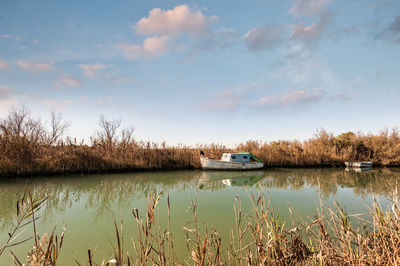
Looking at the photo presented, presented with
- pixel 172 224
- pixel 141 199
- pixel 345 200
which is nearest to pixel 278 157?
pixel 345 200

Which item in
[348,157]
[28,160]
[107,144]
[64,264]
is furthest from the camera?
[348,157]

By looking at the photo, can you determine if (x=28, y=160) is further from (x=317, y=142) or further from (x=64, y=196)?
(x=317, y=142)

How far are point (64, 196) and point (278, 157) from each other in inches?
620

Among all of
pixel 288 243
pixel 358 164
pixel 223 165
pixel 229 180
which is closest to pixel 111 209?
pixel 288 243

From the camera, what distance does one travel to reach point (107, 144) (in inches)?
618

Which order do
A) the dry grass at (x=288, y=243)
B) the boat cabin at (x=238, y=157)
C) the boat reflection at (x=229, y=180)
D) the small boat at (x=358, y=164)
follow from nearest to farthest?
the dry grass at (x=288, y=243)
the boat reflection at (x=229, y=180)
the boat cabin at (x=238, y=157)
the small boat at (x=358, y=164)

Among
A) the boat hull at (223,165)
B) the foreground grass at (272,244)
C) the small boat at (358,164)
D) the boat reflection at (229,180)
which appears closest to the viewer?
the foreground grass at (272,244)

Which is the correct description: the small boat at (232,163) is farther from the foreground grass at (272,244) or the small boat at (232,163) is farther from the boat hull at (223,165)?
the foreground grass at (272,244)

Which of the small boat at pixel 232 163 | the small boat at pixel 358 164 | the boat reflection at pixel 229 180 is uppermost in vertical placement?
the small boat at pixel 232 163

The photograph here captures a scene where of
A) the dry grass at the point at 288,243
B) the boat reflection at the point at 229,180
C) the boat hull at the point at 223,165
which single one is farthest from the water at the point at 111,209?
the boat hull at the point at 223,165

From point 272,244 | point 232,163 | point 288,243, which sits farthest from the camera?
point 232,163

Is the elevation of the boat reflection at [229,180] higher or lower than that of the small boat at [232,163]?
lower

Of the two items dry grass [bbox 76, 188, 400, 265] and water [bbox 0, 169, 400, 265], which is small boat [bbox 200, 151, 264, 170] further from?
dry grass [bbox 76, 188, 400, 265]

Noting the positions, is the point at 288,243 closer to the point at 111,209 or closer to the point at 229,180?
the point at 111,209
